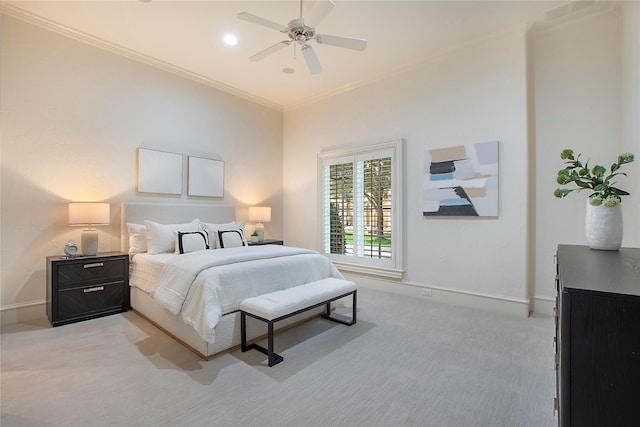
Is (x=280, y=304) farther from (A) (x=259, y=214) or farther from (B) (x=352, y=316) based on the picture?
(A) (x=259, y=214)

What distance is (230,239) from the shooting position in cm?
414

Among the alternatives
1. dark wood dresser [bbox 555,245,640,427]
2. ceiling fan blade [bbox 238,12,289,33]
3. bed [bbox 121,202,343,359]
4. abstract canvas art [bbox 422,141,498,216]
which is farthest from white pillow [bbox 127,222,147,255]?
dark wood dresser [bbox 555,245,640,427]

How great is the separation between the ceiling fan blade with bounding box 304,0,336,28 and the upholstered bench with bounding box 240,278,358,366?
2.39 metres

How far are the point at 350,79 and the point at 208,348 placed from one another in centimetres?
427

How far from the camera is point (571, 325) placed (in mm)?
782

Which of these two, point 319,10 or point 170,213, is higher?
point 319,10

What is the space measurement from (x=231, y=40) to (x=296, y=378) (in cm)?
380

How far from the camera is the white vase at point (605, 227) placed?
1.67 metres

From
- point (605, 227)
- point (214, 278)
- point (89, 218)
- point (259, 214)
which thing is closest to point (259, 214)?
point (259, 214)

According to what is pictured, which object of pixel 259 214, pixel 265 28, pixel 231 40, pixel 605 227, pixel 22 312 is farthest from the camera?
pixel 259 214

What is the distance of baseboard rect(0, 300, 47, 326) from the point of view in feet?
10.2

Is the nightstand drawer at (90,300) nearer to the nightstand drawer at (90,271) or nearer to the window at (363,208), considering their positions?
the nightstand drawer at (90,271)

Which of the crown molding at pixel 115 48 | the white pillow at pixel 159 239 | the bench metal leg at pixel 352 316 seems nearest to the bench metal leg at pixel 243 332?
the bench metal leg at pixel 352 316

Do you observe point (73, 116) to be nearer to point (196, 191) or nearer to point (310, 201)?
point (196, 191)
